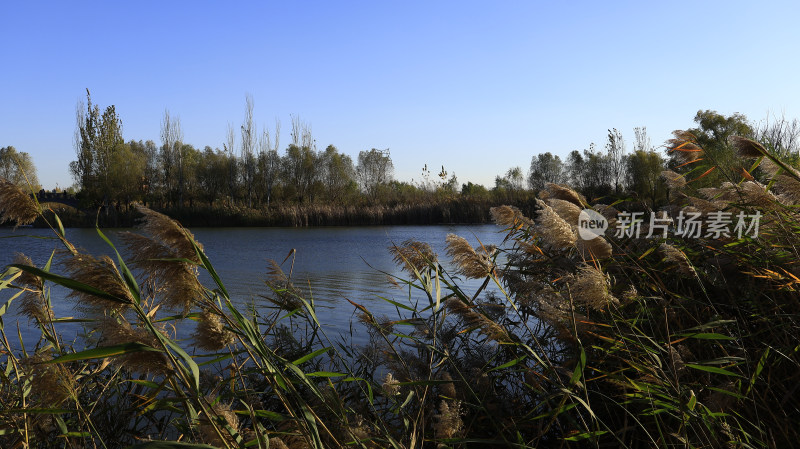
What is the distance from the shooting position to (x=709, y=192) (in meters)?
3.25

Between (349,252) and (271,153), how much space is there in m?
25.5

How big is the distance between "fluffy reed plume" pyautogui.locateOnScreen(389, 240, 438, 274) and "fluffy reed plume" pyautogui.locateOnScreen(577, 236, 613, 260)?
69 centimetres

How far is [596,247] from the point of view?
7.77ft

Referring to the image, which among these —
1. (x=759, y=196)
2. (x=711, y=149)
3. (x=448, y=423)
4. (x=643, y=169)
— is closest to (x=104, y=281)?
(x=448, y=423)

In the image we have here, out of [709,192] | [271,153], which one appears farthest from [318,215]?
[709,192]

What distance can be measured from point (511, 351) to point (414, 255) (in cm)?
65

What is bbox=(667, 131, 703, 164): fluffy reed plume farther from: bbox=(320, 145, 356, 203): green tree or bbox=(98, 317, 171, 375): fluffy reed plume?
bbox=(320, 145, 356, 203): green tree

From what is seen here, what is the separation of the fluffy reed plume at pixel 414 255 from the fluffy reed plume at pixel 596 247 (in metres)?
0.69

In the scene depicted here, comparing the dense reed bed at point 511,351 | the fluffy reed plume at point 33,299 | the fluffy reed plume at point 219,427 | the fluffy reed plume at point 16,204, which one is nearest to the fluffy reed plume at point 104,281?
the dense reed bed at point 511,351

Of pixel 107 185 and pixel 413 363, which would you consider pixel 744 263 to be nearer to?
pixel 413 363

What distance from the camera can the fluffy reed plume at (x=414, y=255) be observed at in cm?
270

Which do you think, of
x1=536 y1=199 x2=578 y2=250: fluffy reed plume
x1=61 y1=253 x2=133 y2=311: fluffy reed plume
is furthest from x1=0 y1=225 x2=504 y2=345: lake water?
x1=536 y1=199 x2=578 y2=250: fluffy reed plume

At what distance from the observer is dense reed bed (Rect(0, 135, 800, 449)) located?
1.51 meters

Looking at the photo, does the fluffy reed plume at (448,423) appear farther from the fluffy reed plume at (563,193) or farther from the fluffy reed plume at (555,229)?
the fluffy reed plume at (563,193)
